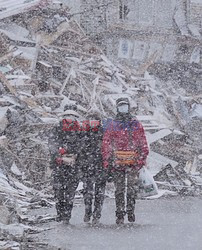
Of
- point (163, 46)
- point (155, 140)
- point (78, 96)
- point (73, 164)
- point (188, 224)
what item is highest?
point (163, 46)

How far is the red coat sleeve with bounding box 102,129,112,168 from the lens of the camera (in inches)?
337

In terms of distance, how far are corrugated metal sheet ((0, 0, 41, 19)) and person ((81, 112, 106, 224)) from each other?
1451 cm

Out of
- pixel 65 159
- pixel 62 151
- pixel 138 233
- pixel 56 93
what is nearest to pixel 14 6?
pixel 56 93

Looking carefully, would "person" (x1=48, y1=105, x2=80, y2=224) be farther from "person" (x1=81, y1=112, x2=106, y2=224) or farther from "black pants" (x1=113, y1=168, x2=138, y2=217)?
"black pants" (x1=113, y1=168, x2=138, y2=217)

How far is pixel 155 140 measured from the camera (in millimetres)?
16172

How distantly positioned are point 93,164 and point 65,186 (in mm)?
507

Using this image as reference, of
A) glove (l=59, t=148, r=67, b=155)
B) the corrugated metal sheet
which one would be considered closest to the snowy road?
glove (l=59, t=148, r=67, b=155)

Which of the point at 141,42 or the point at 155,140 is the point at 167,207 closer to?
the point at 155,140

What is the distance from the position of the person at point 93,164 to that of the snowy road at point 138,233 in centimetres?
37

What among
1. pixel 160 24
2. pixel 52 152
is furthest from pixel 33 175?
pixel 160 24

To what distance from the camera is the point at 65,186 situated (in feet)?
29.2

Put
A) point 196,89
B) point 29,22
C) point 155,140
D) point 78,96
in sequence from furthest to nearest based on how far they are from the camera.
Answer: point 196,89, point 29,22, point 78,96, point 155,140

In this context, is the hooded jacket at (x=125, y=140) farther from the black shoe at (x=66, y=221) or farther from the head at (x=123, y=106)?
the black shoe at (x=66, y=221)

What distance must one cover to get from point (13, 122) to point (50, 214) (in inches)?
170
